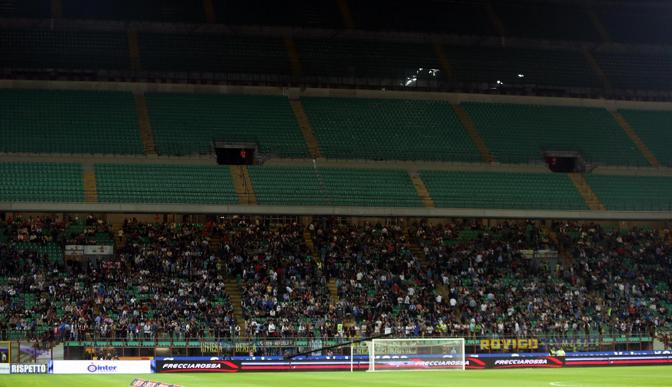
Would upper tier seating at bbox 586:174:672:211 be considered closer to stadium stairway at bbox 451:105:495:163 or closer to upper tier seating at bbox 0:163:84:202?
stadium stairway at bbox 451:105:495:163

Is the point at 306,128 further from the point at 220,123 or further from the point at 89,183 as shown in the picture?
the point at 89,183

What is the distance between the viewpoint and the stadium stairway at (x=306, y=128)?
6178cm

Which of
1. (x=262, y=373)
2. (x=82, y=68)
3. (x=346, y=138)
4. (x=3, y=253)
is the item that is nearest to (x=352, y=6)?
(x=346, y=138)

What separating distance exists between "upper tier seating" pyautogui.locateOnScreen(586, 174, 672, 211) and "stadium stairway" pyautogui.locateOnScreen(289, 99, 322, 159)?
16.1m

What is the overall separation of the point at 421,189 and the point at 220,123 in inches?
480

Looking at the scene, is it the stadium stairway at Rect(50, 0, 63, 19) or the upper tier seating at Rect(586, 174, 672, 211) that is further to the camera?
the stadium stairway at Rect(50, 0, 63, 19)

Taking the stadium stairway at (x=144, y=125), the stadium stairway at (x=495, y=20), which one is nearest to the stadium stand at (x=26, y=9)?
the stadium stairway at (x=144, y=125)

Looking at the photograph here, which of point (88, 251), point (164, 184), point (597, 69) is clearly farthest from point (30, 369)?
point (597, 69)

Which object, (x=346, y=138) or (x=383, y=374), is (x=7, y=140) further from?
(x=383, y=374)

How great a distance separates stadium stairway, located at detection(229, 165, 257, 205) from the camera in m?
56.5

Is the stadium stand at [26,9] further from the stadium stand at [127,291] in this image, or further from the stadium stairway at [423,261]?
the stadium stairway at [423,261]

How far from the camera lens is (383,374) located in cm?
3953

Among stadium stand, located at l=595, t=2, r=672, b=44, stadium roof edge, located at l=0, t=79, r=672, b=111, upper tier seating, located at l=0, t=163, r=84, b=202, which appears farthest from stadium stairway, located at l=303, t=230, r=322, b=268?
stadium stand, located at l=595, t=2, r=672, b=44

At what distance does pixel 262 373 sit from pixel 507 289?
16.5 metres
